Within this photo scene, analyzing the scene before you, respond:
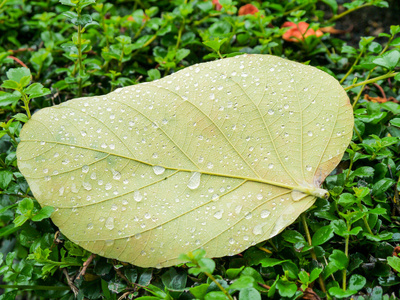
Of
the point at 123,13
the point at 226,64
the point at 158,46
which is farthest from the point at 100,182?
the point at 123,13

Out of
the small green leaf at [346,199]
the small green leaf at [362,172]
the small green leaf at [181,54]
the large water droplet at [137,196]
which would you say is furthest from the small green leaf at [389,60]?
the large water droplet at [137,196]

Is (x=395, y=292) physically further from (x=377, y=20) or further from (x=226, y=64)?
(x=377, y=20)

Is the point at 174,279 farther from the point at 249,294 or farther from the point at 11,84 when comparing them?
the point at 11,84

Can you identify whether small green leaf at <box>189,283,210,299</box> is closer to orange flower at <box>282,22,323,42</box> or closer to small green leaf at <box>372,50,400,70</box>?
small green leaf at <box>372,50,400,70</box>

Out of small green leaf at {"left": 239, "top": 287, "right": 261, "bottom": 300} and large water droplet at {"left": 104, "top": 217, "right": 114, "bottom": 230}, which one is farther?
large water droplet at {"left": 104, "top": 217, "right": 114, "bottom": 230}

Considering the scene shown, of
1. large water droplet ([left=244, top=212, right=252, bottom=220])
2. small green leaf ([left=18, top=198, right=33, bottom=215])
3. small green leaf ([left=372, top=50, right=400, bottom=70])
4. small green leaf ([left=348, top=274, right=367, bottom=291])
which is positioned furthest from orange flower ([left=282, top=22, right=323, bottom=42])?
small green leaf ([left=18, top=198, right=33, bottom=215])

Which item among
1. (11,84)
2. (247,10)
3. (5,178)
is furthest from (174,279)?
(247,10)
